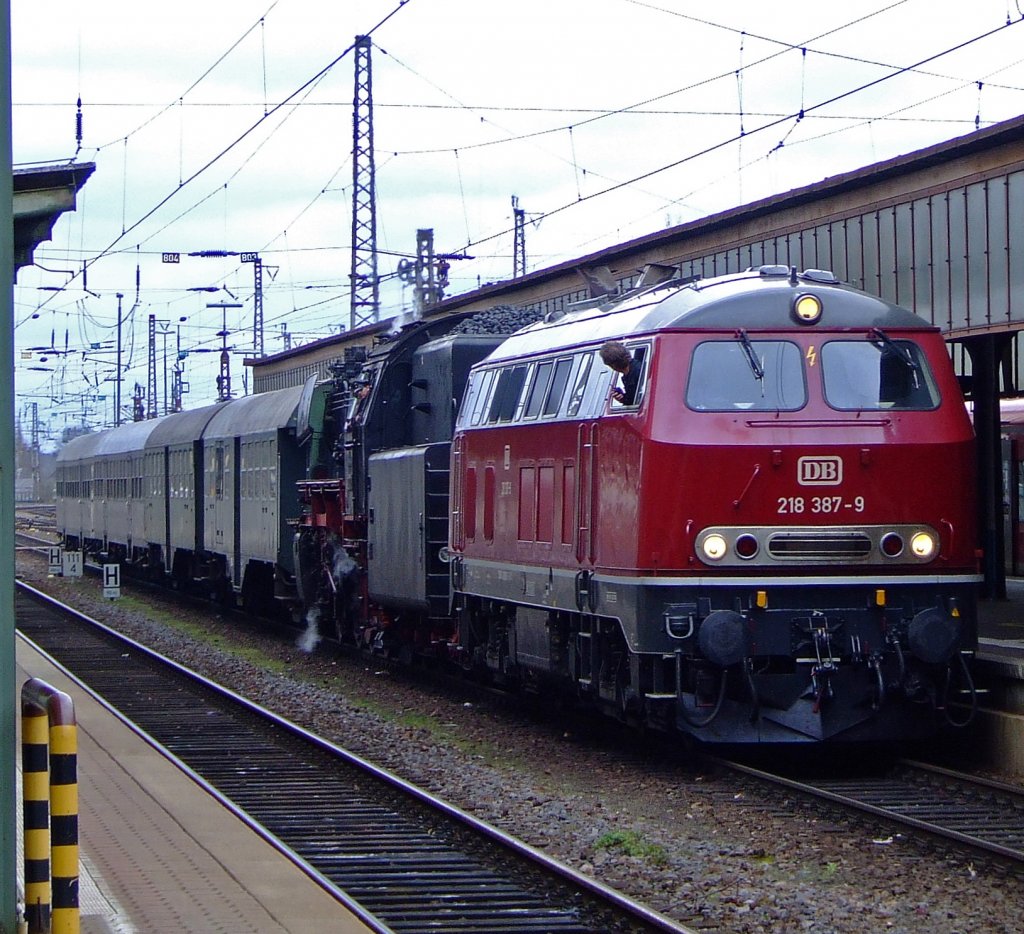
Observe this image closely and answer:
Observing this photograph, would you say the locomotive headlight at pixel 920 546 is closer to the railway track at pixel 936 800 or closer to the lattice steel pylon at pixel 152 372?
the railway track at pixel 936 800

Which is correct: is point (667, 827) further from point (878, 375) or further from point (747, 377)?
point (878, 375)

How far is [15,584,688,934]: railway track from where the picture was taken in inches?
316

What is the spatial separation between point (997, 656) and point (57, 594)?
27079 millimetres

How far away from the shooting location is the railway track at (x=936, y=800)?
9.34 metres

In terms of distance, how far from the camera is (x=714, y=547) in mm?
11070

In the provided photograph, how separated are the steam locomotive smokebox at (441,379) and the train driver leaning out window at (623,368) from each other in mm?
5198

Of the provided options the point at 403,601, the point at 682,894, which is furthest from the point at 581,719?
the point at 682,894

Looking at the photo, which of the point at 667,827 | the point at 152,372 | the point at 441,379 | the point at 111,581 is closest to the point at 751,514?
the point at 667,827

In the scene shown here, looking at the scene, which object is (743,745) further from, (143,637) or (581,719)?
(143,637)

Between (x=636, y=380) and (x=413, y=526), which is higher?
(x=636, y=380)

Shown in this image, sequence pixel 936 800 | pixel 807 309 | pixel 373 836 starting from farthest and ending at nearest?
pixel 807 309 < pixel 936 800 < pixel 373 836

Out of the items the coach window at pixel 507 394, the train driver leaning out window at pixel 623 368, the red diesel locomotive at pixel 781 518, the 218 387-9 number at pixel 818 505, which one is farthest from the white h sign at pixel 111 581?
the 218 387-9 number at pixel 818 505

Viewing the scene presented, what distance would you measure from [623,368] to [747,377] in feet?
2.80

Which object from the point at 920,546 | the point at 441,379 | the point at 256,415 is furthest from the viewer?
the point at 256,415
